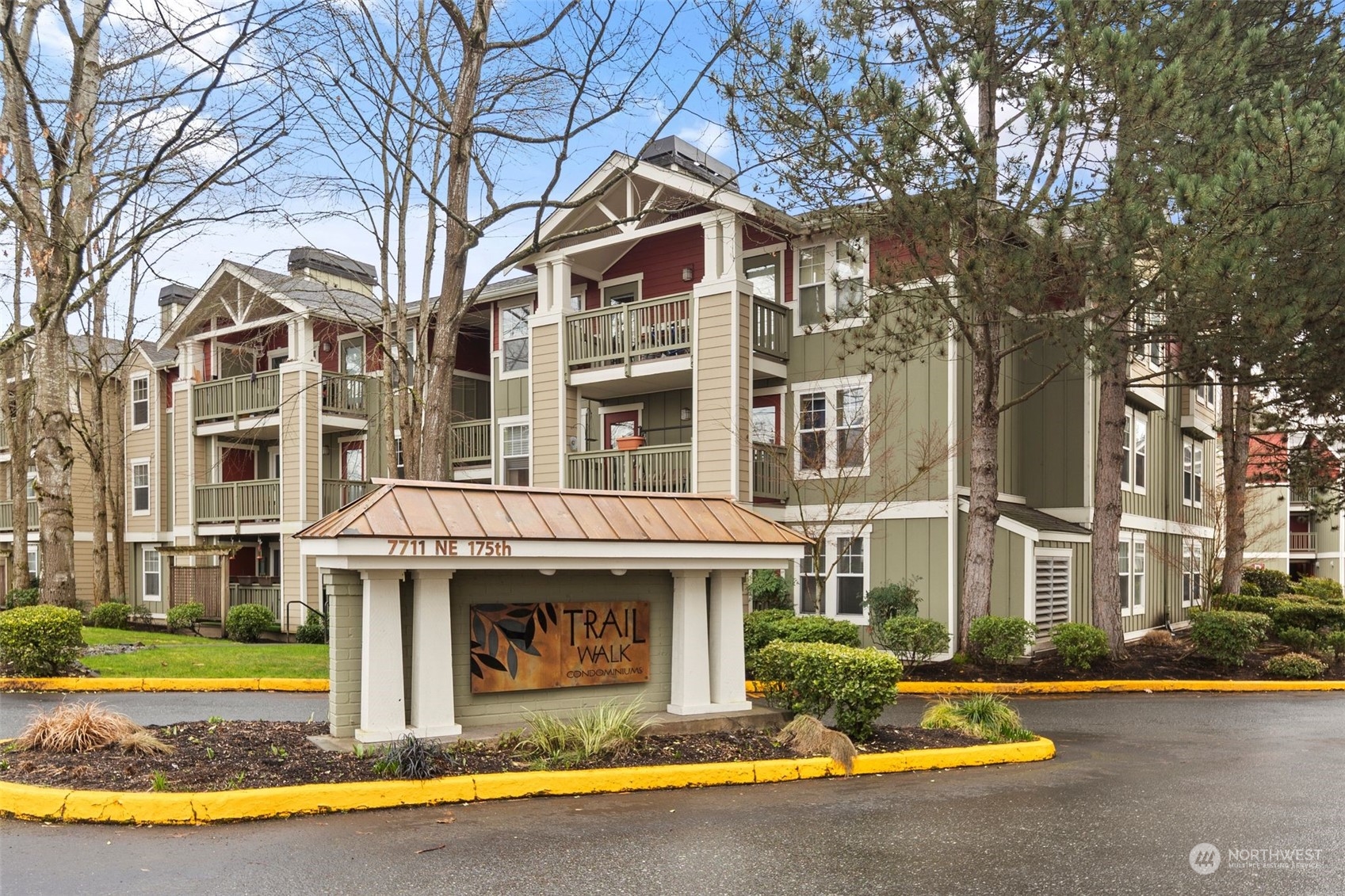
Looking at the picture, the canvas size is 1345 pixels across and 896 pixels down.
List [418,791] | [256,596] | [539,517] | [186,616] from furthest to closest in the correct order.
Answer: [256,596] < [186,616] < [539,517] < [418,791]

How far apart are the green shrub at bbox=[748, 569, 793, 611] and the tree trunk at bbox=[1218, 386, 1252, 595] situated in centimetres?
1271

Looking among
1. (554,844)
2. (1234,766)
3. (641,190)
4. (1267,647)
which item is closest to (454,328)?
(641,190)

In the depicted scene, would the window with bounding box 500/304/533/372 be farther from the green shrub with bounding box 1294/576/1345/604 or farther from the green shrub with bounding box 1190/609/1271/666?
the green shrub with bounding box 1294/576/1345/604

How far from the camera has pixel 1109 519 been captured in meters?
19.1

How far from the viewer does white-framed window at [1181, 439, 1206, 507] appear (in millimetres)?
28531

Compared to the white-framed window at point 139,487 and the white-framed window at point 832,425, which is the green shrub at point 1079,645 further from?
the white-framed window at point 139,487

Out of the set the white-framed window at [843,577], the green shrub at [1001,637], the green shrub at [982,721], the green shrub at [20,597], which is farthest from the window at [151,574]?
the green shrub at [982,721]

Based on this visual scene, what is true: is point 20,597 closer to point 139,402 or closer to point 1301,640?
point 139,402

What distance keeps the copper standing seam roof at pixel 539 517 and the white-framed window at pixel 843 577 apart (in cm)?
888

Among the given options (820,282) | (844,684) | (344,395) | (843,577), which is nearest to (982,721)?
(844,684)

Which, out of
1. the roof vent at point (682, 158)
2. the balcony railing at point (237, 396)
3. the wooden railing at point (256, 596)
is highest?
the roof vent at point (682, 158)

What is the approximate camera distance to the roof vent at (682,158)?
21516mm

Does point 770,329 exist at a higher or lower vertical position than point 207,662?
higher

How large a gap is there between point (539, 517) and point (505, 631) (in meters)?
1.13
